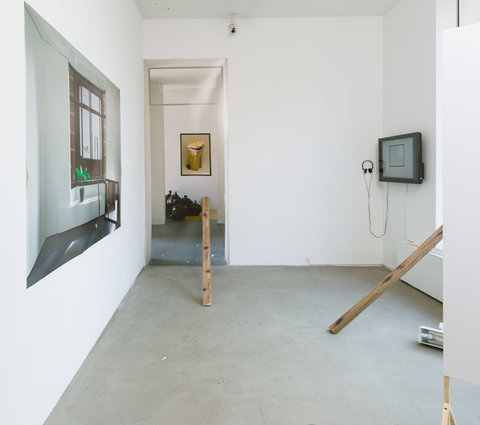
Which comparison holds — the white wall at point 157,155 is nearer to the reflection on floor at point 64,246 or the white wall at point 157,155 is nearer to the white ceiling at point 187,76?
the white ceiling at point 187,76

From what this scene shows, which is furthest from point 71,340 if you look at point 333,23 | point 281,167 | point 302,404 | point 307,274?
point 333,23

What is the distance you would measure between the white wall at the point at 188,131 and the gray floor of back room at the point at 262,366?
10.2 feet

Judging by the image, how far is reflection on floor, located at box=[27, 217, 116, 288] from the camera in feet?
6.21

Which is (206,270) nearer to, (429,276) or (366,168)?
(429,276)

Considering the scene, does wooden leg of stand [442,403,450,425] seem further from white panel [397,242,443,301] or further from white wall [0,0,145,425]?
white panel [397,242,443,301]

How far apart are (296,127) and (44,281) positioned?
4089mm

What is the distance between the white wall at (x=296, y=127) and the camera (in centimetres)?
529

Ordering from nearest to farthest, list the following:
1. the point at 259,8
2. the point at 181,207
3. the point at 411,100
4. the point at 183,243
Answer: the point at 411,100, the point at 259,8, the point at 183,243, the point at 181,207

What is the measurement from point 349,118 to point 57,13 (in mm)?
4047

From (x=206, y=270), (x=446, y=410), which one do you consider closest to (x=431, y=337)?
(x=446, y=410)

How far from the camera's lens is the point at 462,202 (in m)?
1.72

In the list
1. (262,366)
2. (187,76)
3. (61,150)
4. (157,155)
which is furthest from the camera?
(157,155)

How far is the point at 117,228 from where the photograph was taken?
369 centimetres

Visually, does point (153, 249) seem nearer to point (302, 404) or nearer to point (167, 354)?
point (167, 354)
